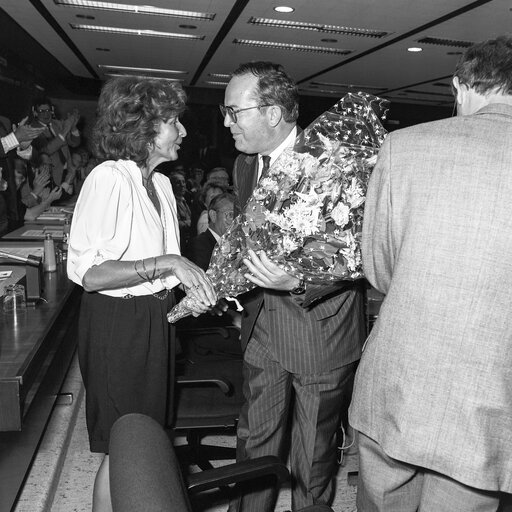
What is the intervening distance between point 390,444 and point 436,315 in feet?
1.07

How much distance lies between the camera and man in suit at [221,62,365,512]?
2.06 metres

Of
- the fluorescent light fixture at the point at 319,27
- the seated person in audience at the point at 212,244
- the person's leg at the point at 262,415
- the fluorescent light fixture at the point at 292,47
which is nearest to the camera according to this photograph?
the person's leg at the point at 262,415

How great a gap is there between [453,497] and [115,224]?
1.22 m

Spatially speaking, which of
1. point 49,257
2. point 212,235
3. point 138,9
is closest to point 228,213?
point 212,235

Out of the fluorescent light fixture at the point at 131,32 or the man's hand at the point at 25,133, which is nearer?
the man's hand at the point at 25,133

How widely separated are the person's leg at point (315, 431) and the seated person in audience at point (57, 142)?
585 cm

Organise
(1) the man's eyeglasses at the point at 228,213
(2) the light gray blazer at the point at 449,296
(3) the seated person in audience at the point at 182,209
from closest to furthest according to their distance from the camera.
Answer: (2) the light gray blazer at the point at 449,296 → (1) the man's eyeglasses at the point at 228,213 → (3) the seated person in audience at the point at 182,209

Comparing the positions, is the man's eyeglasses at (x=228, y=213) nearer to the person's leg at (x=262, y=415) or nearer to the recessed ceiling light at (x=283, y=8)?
the person's leg at (x=262, y=415)

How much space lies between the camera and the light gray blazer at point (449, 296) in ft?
4.04

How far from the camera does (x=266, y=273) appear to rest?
66.2 inches

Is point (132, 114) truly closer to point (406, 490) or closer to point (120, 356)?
point (120, 356)

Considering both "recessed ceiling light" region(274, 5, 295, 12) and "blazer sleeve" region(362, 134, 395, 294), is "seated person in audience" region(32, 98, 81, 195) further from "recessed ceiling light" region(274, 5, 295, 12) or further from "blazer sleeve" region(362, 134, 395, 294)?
"blazer sleeve" region(362, 134, 395, 294)

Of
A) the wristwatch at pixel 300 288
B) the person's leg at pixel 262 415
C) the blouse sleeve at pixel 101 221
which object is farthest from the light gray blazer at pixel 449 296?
the blouse sleeve at pixel 101 221

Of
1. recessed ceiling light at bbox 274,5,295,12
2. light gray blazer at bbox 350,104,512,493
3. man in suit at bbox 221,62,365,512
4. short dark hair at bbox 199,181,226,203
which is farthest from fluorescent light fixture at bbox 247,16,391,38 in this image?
light gray blazer at bbox 350,104,512,493
